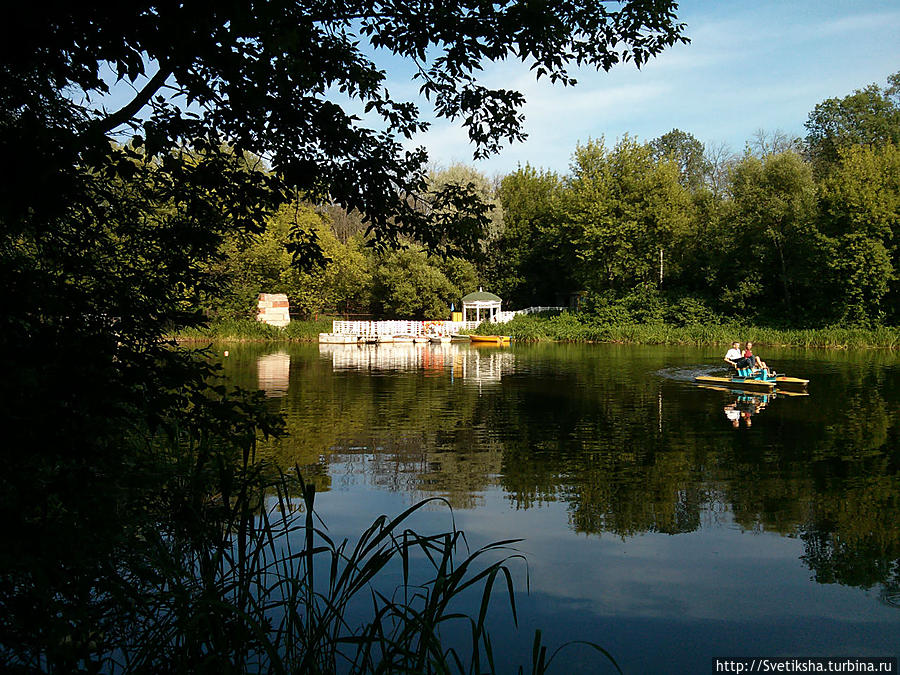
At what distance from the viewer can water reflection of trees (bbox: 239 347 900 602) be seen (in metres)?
8.09

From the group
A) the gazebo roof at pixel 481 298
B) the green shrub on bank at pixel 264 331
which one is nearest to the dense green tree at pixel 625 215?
the gazebo roof at pixel 481 298

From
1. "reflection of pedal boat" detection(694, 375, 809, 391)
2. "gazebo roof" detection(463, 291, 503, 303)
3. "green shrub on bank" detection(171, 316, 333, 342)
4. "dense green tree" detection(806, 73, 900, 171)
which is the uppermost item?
"dense green tree" detection(806, 73, 900, 171)

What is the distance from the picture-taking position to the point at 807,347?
36.4 meters

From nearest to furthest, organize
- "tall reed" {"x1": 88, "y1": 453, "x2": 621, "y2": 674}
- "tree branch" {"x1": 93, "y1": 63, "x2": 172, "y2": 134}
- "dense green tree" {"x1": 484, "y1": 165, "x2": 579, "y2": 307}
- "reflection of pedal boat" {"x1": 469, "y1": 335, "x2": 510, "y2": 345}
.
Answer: "tall reed" {"x1": 88, "y1": 453, "x2": 621, "y2": 674}
"tree branch" {"x1": 93, "y1": 63, "x2": 172, "y2": 134}
"reflection of pedal boat" {"x1": 469, "y1": 335, "x2": 510, "y2": 345}
"dense green tree" {"x1": 484, "y1": 165, "x2": 579, "y2": 307}

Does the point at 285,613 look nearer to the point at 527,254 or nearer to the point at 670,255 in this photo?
the point at 670,255

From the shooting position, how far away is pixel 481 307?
1984 inches

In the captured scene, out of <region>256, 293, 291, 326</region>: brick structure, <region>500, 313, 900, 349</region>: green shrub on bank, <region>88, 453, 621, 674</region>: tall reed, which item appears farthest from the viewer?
<region>256, 293, 291, 326</region>: brick structure

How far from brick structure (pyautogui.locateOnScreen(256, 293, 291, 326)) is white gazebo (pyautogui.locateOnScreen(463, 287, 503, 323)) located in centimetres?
1180

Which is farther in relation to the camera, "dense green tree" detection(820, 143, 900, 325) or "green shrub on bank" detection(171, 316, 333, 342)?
"green shrub on bank" detection(171, 316, 333, 342)

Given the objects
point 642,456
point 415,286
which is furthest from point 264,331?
point 642,456

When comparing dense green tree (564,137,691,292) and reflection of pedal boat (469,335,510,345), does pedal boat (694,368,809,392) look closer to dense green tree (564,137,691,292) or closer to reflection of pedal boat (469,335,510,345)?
reflection of pedal boat (469,335,510,345)

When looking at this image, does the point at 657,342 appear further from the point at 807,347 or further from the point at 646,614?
the point at 646,614

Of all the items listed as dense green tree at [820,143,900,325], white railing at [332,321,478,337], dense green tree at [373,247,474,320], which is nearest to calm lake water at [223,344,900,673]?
dense green tree at [820,143,900,325]

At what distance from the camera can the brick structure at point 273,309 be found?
152 ft
